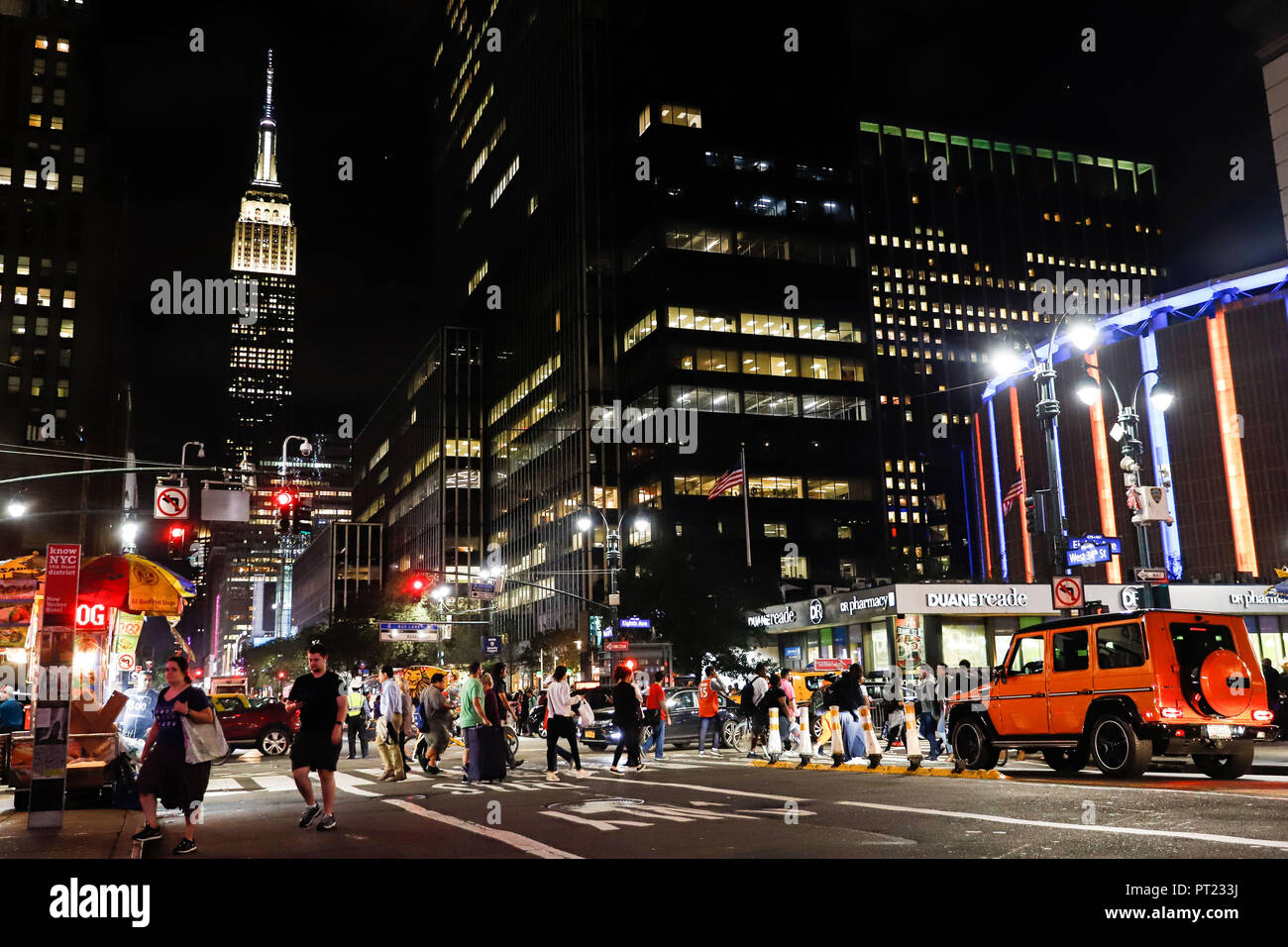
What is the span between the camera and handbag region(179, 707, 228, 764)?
989 centimetres

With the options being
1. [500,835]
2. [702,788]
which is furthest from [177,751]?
[702,788]

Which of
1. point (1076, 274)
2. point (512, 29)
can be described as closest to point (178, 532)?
point (512, 29)

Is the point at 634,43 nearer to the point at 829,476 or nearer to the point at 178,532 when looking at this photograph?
the point at 829,476

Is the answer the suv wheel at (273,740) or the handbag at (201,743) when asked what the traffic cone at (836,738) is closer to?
the handbag at (201,743)

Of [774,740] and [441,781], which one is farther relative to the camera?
[774,740]

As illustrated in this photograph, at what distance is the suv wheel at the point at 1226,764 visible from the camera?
1388cm

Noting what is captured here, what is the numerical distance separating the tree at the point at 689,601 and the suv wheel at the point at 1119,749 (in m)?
34.5

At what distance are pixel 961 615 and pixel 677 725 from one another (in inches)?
949

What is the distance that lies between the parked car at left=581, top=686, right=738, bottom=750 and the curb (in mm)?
5928

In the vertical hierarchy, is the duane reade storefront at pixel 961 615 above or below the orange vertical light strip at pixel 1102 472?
below

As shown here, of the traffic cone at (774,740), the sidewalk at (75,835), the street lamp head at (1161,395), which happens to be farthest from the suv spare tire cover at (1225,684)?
the sidewalk at (75,835)

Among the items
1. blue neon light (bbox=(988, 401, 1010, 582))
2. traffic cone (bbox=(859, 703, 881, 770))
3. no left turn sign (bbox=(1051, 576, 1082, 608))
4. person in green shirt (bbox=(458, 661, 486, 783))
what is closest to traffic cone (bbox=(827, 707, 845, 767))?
traffic cone (bbox=(859, 703, 881, 770))

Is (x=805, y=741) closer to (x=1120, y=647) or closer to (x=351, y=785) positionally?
(x=1120, y=647)

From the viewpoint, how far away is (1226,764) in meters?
14.4
